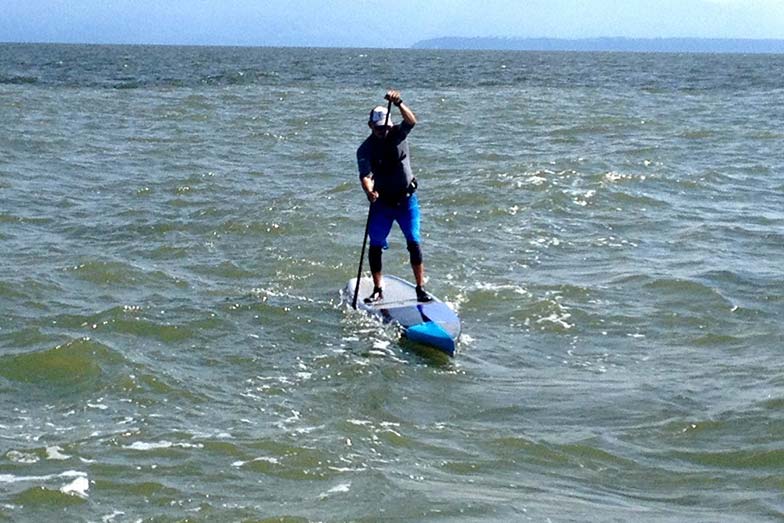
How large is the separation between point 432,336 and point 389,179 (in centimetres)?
195

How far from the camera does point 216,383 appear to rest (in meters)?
9.19

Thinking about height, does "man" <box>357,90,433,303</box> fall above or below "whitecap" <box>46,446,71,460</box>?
above

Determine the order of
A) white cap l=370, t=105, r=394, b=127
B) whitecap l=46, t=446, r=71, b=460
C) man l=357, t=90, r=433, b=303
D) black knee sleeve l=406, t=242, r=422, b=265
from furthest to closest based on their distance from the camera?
black knee sleeve l=406, t=242, r=422, b=265 → man l=357, t=90, r=433, b=303 → white cap l=370, t=105, r=394, b=127 → whitecap l=46, t=446, r=71, b=460

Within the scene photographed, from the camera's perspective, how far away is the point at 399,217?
37.4 feet

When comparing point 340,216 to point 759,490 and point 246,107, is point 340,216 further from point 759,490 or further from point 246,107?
point 246,107

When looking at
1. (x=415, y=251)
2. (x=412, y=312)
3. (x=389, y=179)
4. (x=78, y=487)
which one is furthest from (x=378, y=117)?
(x=78, y=487)

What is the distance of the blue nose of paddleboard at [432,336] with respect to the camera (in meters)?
10.1

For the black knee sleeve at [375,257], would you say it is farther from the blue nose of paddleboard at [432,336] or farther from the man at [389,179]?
the blue nose of paddleboard at [432,336]

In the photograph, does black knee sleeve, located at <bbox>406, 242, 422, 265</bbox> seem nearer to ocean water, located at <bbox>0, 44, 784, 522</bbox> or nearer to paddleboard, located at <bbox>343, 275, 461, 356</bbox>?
paddleboard, located at <bbox>343, 275, 461, 356</bbox>

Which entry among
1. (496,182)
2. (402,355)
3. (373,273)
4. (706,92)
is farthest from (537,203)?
(706,92)

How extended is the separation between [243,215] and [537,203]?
16.9 ft

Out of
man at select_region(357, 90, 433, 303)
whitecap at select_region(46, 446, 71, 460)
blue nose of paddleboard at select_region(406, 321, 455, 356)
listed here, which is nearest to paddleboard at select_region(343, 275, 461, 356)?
blue nose of paddleboard at select_region(406, 321, 455, 356)

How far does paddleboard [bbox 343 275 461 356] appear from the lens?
403 inches

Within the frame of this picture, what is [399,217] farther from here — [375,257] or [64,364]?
[64,364]
